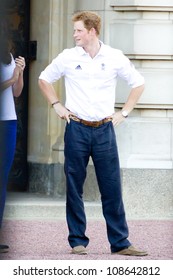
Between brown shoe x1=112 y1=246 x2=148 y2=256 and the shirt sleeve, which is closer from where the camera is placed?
the shirt sleeve

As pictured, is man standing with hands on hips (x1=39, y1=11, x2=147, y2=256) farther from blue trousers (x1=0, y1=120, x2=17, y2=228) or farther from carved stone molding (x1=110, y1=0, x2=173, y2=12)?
carved stone molding (x1=110, y1=0, x2=173, y2=12)

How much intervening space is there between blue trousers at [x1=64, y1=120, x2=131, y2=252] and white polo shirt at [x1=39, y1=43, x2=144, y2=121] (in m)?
0.12

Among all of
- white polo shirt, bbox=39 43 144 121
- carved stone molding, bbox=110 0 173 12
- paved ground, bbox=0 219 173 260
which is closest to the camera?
white polo shirt, bbox=39 43 144 121

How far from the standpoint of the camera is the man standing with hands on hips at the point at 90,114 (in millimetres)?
9695

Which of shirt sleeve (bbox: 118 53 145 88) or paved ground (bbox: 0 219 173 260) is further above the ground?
shirt sleeve (bbox: 118 53 145 88)

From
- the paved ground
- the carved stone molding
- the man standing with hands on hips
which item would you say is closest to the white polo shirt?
the man standing with hands on hips

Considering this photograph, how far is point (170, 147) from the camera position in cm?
1328

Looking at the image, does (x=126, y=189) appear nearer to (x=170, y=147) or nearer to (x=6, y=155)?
(x=170, y=147)

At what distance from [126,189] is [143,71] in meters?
1.21

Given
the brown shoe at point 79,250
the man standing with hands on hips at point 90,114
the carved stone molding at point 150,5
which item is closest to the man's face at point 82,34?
the man standing with hands on hips at point 90,114

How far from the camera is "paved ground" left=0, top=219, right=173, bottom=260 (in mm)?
9912

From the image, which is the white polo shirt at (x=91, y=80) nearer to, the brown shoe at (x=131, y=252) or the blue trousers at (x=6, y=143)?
the blue trousers at (x=6, y=143)

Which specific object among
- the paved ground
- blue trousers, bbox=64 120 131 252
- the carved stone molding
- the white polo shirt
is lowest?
the paved ground

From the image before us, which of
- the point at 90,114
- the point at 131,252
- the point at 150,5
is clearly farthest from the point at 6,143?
the point at 150,5
